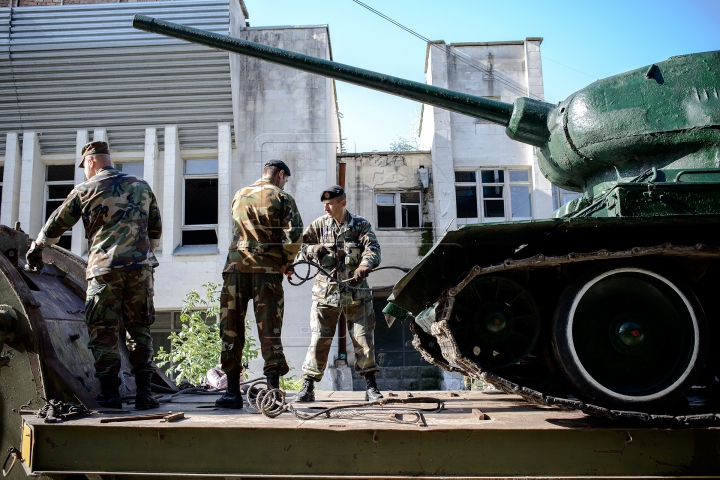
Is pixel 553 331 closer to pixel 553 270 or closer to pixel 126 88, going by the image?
pixel 553 270

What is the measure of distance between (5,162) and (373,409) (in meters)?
14.8

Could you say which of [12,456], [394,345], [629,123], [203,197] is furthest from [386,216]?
[12,456]

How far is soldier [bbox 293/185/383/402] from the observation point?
488 centimetres

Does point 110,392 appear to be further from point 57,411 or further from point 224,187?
point 224,187

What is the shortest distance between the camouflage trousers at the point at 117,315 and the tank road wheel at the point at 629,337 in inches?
107

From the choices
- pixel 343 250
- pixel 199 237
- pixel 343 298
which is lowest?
pixel 343 298

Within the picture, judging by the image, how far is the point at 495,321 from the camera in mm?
3844

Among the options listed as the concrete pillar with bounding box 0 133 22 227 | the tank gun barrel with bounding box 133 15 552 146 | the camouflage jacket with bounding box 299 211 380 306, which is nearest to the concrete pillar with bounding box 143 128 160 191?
the concrete pillar with bounding box 0 133 22 227

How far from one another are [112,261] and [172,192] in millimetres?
11056

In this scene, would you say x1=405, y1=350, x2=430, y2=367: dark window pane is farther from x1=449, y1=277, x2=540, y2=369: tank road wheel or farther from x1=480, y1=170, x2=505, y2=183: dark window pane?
x1=449, y1=277, x2=540, y2=369: tank road wheel

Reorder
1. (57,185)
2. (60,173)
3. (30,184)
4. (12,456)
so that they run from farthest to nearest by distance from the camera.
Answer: (60,173), (57,185), (30,184), (12,456)

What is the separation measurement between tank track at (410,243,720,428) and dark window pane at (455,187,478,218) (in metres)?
13.2

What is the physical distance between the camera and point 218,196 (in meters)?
14.6

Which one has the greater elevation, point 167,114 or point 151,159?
point 167,114
